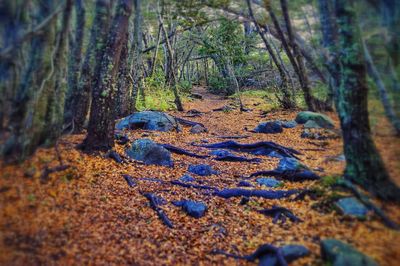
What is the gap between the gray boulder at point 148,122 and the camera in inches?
499

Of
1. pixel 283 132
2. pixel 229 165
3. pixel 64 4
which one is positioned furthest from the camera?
pixel 283 132

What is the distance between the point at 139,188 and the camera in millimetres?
7062

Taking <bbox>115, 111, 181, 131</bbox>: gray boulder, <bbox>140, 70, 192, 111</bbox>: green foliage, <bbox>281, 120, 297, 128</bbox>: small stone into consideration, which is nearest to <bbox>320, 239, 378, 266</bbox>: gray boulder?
<bbox>115, 111, 181, 131</bbox>: gray boulder

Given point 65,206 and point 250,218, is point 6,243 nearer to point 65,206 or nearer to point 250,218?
point 65,206

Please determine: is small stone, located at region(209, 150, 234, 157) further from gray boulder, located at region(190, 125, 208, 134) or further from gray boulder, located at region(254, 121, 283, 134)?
gray boulder, located at region(254, 121, 283, 134)

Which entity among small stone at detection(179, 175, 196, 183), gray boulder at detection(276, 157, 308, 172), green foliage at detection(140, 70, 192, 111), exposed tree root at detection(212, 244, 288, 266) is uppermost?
green foliage at detection(140, 70, 192, 111)

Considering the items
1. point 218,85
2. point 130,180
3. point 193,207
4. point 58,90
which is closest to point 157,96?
point 218,85

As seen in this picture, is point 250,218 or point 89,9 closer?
point 250,218

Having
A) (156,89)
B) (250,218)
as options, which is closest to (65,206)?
(250,218)

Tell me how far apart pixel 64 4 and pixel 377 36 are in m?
5.06

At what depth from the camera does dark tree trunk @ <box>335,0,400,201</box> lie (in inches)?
207

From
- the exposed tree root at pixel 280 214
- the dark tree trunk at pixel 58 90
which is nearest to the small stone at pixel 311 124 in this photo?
the exposed tree root at pixel 280 214

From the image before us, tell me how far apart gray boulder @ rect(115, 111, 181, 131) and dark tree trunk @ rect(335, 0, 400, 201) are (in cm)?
832

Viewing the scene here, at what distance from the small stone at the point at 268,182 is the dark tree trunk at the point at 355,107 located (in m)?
2.16
